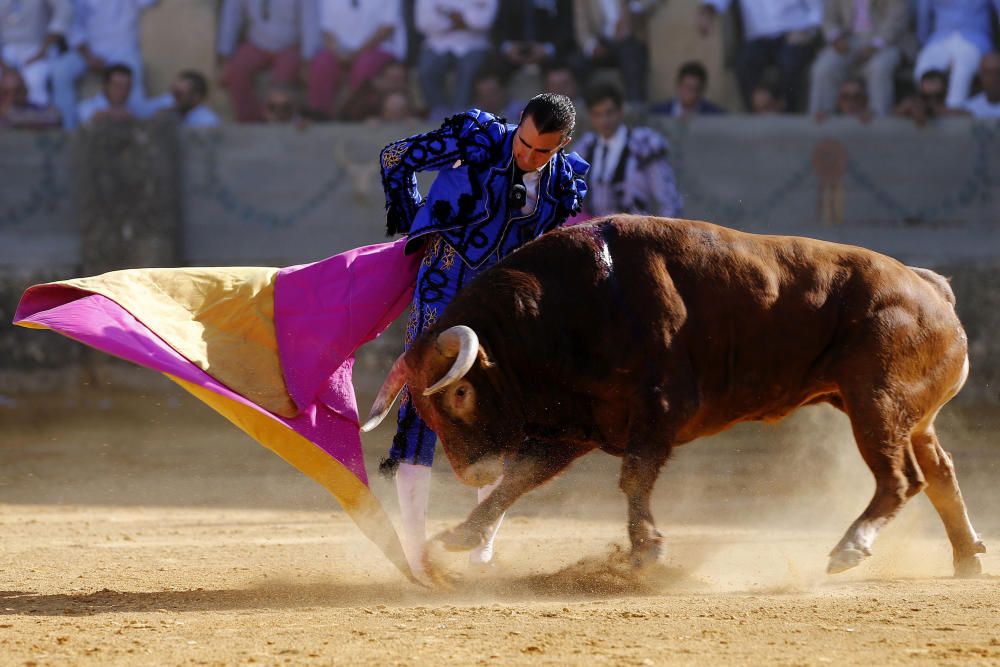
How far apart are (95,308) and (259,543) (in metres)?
1.64

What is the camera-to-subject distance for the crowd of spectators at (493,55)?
415 inches

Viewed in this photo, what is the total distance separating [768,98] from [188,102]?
4.70 meters

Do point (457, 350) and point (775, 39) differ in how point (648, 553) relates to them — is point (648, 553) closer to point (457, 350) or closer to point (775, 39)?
point (457, 350)

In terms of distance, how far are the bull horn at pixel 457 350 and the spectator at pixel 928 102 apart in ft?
23.6

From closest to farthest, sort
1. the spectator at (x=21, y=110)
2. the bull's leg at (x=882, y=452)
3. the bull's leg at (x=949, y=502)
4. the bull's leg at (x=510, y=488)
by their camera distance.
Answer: the bull's leg at (x=510, y=488)
the bull's leg at (x=882, y=452)
the bull's leg at (x=949, y=502)
the spectator at (x=21, y=110)

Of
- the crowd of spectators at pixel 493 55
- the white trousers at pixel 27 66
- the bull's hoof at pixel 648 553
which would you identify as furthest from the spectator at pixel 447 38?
the bull's hoof at pixel 648 553

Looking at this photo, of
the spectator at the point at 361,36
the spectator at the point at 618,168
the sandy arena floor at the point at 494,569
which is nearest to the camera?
the sandy arena floor at the point at 494,569

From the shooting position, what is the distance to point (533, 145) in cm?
484

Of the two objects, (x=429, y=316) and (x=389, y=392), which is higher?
(x=429, y=316)

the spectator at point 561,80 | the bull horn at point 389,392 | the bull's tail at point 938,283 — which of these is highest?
the spectator at point 561,80

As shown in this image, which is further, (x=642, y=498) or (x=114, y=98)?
(x=114, y=98)

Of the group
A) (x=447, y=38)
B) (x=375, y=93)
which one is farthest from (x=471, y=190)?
(x=375, y=93)

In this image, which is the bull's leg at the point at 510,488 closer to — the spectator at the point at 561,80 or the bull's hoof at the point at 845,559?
the bull's hoof at the point at 845,559

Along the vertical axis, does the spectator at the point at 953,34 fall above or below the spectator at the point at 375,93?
above
